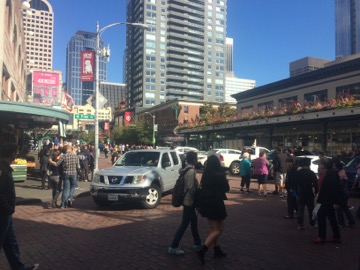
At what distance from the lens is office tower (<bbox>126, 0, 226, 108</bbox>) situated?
437ft

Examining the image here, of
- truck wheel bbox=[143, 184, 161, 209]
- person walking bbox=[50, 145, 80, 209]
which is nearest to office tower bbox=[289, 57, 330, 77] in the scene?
truck wheel bbox=[143, 184, 161, 209]

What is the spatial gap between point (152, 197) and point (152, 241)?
344 centimetres

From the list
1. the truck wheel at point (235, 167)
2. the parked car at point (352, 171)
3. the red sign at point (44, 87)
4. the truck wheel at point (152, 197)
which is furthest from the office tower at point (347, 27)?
the truck wheel at point (152, 197)

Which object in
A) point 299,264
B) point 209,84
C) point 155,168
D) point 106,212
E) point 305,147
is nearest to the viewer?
point 299,264

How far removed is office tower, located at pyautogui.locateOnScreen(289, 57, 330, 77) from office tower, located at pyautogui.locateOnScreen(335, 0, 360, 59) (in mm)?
51325

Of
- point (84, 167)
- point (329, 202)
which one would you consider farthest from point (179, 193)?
point (84, 167)

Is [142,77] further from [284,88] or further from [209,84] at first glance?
[284,88]

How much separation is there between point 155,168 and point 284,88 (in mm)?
30978

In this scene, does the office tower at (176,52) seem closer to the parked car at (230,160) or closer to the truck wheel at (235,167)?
the parked car at (230,160)

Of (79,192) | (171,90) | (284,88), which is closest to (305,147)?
(284,88)

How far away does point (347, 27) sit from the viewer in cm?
16825

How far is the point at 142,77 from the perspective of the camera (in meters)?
132

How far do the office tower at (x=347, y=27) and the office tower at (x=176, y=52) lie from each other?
6235 centimetres

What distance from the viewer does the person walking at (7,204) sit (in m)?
4.26
